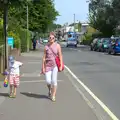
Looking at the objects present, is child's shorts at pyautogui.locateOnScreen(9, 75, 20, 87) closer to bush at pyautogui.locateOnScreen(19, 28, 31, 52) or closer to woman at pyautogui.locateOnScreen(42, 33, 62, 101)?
woman at pyautogui.locateOnScreen(42, 33, 62, 101)

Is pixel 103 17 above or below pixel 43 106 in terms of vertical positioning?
above

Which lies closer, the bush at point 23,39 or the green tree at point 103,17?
the bush at point 23,39

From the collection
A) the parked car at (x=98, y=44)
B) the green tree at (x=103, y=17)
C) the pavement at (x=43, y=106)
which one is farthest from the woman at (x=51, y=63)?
the green tree at (x=103, y=17)

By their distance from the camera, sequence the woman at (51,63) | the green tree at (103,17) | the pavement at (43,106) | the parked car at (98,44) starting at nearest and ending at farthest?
the pavement at (43,106) → the woman at (51,63) → the parked car at (98,44) → the green tree at (103,17)

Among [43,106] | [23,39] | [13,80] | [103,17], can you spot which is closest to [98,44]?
[23,39]

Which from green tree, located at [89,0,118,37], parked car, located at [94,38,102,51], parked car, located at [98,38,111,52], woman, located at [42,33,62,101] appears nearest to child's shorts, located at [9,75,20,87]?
woman, located at [42,33,62,101]

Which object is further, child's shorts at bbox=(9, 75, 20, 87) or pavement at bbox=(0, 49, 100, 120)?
child's shorts at bbox=(9, 75, 20, 87)

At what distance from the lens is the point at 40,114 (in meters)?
8.50

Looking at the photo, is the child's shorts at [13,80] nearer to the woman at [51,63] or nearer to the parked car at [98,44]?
the woman at [51,63]

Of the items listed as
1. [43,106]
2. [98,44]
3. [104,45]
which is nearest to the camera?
[43,106]

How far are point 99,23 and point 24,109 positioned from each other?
5718 cm

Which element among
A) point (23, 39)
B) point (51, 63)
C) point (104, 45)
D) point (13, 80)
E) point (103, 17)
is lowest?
point (104, 45)

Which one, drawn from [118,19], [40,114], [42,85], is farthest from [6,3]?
[118,19]

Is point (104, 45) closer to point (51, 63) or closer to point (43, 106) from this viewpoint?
point (51, 63)
